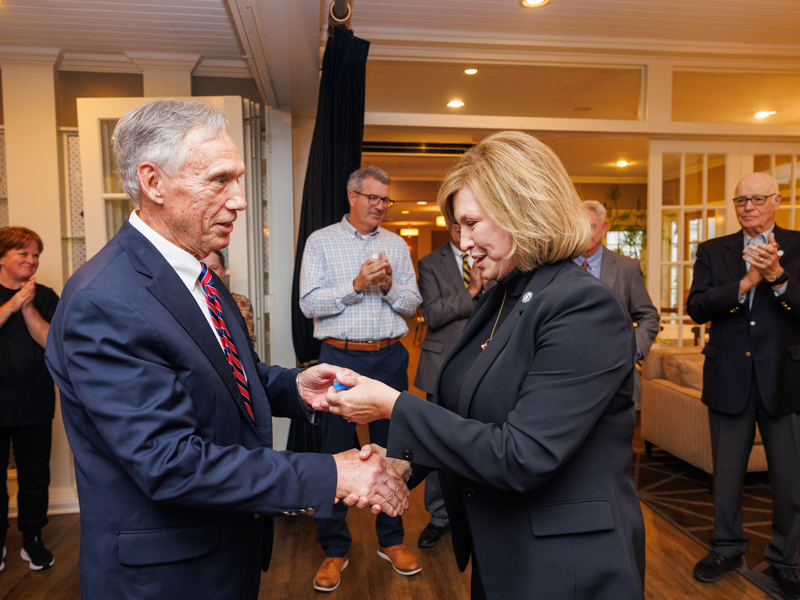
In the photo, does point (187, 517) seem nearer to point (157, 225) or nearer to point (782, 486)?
point (157, 225)

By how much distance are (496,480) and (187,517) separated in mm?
634

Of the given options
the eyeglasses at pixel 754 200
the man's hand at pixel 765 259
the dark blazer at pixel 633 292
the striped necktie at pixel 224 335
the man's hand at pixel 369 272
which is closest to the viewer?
the striped necktie at pixel 224 335

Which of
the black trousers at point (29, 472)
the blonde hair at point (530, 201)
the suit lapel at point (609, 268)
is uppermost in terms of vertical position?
the blonde hair at point (530, 201)

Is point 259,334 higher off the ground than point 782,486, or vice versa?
point 259,334

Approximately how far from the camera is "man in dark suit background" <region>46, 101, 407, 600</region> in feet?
3.22

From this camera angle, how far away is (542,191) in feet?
3.98

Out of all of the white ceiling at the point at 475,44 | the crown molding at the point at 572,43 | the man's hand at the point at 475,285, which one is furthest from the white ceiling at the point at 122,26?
the man's hand at the point at 475,285

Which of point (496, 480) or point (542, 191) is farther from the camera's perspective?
point (542, 191)

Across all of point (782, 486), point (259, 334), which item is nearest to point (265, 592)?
point (259, 334)

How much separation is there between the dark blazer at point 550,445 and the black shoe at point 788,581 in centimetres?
172

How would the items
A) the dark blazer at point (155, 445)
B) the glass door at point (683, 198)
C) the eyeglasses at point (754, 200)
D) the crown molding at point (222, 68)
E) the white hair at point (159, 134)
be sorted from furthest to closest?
the glass door at point (683, 198)
the crown molding at point (222, 68)
the eyeglasses at point (754, 200)
the white hair at point (159, 134)
the dark blazer at point (155, 445)

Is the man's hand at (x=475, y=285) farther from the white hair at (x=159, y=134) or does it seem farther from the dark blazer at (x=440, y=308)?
the white hair at (x=159, y=134)

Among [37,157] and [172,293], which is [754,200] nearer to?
[172,293]

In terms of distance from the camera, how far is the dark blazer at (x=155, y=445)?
978 mm
